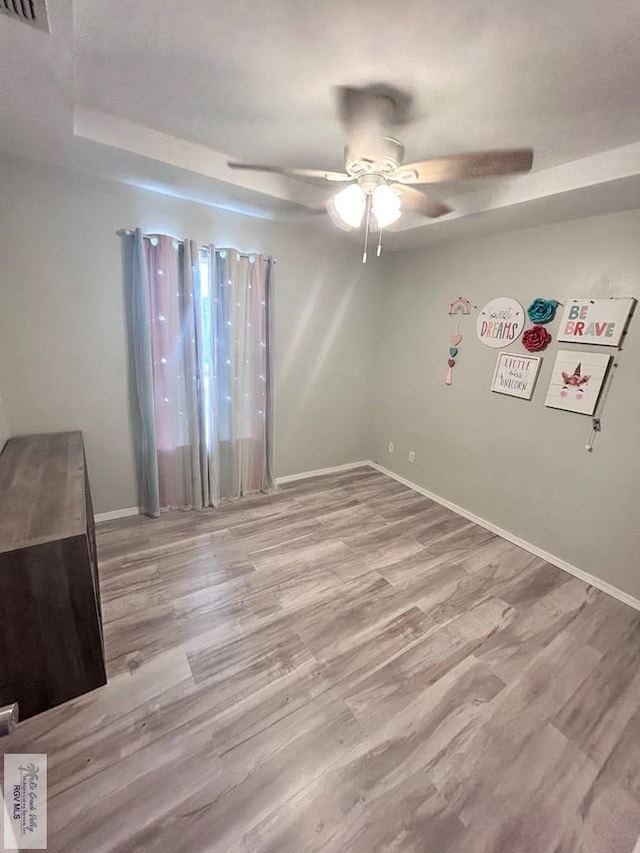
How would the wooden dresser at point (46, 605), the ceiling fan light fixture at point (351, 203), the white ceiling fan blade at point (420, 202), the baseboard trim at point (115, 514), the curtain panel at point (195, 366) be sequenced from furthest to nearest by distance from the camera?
the baseboard trim at point (115, 514), the curtain panel at point (195, 366), the white ceiling fan blade at point (420, 202), the ceiling fan light fixture at point (351, 203), the wooden dresser at point (46, 605)

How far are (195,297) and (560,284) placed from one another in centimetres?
256

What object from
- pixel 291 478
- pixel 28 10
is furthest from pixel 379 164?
pixel 291 478

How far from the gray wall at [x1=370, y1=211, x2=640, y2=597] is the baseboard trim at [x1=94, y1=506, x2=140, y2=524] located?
256 cm

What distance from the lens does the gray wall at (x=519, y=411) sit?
2152mm

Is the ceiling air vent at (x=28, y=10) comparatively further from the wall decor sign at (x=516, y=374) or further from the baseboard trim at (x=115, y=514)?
the wall decor sign at (x=516, y=374)

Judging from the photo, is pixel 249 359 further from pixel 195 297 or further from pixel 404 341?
pixel 404 341

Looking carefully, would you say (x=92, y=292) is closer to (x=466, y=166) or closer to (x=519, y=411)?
(x=466, y=166)

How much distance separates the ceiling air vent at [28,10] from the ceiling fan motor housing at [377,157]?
42.2 inches

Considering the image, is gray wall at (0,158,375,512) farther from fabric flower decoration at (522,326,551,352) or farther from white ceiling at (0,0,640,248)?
fabric flower decoration at (522,326,551,352)

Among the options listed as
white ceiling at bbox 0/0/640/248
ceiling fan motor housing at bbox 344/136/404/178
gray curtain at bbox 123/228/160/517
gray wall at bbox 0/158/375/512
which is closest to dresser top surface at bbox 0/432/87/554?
gray wall at bbox 0/158/375/512

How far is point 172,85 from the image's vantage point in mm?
1481

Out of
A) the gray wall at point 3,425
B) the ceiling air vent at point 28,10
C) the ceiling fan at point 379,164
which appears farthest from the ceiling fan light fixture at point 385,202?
the gray wall at point 3,425

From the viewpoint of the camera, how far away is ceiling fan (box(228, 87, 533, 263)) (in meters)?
1.48

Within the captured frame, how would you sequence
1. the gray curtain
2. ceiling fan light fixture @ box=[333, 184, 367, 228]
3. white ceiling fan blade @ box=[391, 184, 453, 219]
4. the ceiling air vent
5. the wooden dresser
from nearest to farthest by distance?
the ceiling air vent
the wooden dresser
ceiling fan light fixture @ box=[333, 184, 367, 228]
white ceiling fan blade @ box=[391, 184, 453, 219]
the gray curtain
